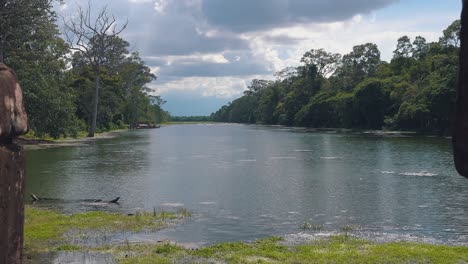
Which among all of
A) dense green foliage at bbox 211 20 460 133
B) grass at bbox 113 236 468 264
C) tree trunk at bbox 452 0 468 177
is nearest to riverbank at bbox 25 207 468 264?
grass at bbox 113 236 468 264

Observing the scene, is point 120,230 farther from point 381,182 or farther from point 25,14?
point 25,14

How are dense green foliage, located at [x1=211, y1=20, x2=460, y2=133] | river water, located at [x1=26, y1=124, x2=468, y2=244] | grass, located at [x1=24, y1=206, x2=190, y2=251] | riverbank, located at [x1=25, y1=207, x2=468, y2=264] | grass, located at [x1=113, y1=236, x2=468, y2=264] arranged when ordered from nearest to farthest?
grass, located at [x1=113, y1=236, x2=468, y2=264]
riverbank, located at [x1=25, y1=207, x2=468, y2=264]
grass, located at [x1=24, y1=206, x2=190, y2=251]
river water, located at [x1=26, y1=124, x2=468, y2=244]
dense green foliage, located at [x1=211, y1=20, x2=460, y2=133]

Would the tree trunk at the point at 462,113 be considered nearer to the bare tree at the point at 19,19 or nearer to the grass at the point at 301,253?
the grass at the point at 301,253

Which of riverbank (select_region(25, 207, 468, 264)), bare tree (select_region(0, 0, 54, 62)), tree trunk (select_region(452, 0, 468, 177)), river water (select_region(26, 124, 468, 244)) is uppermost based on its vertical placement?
bare tree (select_region(0, 0, 54, 62))

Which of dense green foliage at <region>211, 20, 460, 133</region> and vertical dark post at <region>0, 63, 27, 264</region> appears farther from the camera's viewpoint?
dense green foliage at <region>211, 20, 460, 133</region>

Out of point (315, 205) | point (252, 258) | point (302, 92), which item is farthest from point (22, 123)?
point (302, 92)

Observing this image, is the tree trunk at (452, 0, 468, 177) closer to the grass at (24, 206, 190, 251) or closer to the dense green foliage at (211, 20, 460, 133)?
the grass at (24, 206, 190, 251)

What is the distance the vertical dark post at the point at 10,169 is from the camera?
21.5ft

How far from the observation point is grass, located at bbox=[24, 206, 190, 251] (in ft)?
51.2

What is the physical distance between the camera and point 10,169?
6.76m

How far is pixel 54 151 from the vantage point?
51594 mm

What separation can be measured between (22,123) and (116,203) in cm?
1740

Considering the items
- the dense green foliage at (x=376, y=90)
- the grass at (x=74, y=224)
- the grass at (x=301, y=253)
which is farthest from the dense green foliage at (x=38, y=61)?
the dense green foliage at (x=376, y=90)

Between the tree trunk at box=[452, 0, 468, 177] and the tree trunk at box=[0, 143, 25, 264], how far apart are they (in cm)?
553
